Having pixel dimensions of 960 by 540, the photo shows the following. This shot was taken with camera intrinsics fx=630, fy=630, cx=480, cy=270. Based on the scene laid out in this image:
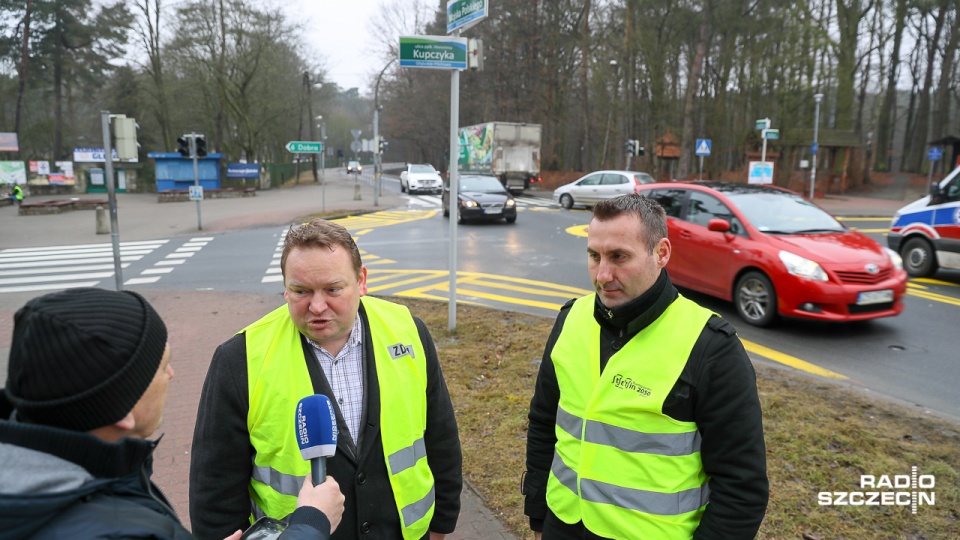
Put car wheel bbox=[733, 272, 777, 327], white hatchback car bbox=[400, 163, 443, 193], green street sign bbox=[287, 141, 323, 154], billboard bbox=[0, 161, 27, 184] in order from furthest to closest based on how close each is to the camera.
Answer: white hatchback car bbox=[400, 163, 443, 193], billboard bbox=[0, 161, 27, 184], green street sign bbox=[287, 141, 323, 154], car wheel bbox=[733, 272, 777, 327]

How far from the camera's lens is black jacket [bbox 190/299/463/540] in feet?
6.96

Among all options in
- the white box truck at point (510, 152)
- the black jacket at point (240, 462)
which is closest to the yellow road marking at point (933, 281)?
the black jacket at point (240, 462)

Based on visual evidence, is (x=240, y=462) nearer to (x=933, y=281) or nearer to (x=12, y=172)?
(x=933, y=281)

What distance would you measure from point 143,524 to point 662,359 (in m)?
1.54

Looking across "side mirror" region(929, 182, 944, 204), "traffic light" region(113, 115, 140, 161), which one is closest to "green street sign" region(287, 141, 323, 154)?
"traffic light" region(113, 115, 140, 161)

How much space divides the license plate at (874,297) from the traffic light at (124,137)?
10.3 metres

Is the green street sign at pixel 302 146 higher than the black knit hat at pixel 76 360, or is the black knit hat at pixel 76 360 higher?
the green street sign at pixel 302 146

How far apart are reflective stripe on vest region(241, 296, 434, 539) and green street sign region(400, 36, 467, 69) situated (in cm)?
464

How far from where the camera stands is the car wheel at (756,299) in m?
7.80

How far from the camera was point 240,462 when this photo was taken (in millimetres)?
2154

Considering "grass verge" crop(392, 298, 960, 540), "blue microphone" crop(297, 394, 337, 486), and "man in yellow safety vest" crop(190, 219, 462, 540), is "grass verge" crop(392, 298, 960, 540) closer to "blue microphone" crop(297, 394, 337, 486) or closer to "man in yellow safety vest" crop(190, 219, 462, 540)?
"man in yellow safety vest" crop(190, 219, 462, 540)

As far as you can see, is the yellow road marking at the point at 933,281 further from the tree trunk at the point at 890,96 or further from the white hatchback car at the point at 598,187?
the tree trunk at the point at 890,96

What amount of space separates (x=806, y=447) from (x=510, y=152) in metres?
31.2

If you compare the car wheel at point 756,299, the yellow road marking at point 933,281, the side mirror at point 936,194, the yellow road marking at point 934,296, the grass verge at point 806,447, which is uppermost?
the side mirror at point 936,194
